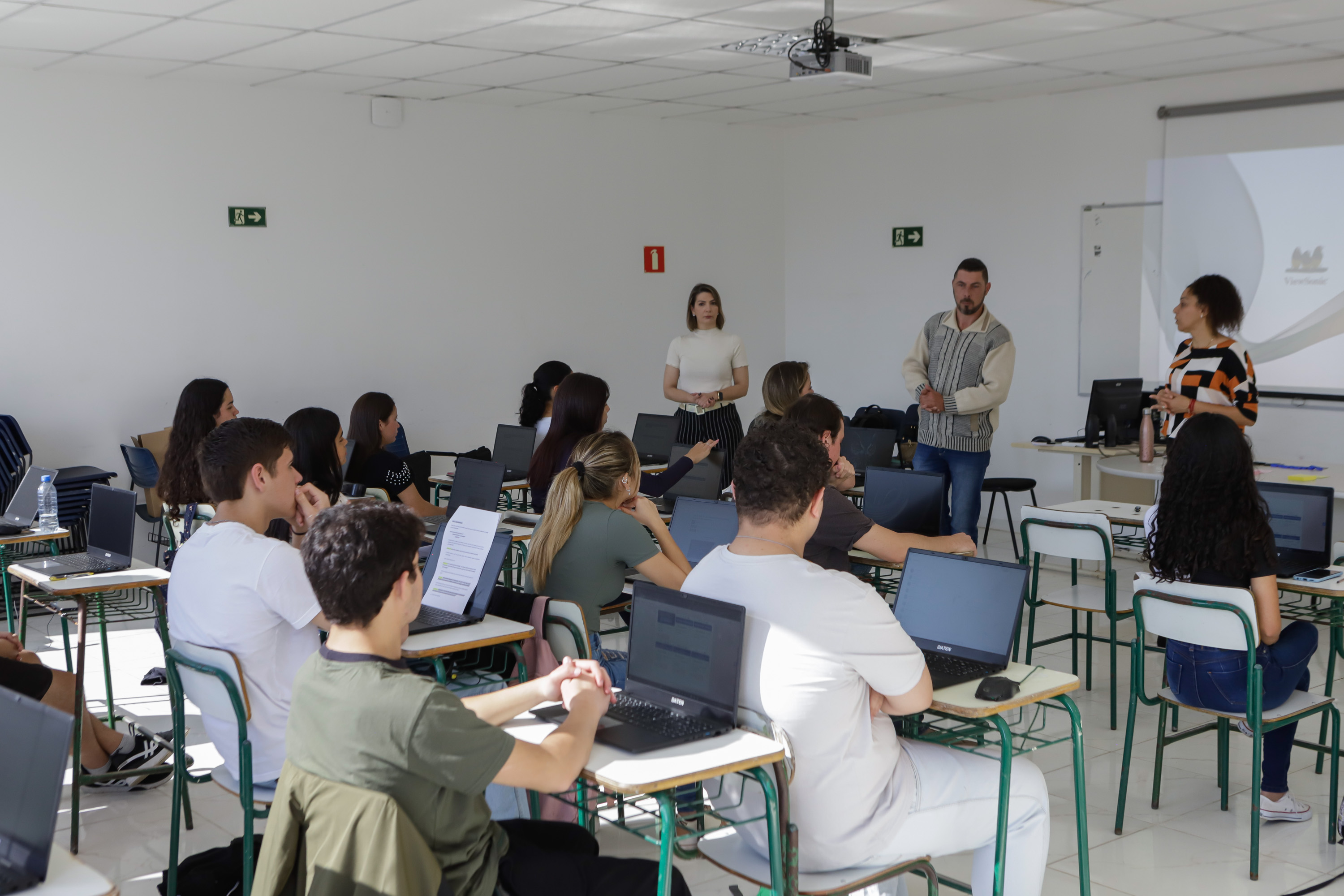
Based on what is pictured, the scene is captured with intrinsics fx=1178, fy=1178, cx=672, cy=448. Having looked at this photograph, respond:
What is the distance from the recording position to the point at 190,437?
4438 mm

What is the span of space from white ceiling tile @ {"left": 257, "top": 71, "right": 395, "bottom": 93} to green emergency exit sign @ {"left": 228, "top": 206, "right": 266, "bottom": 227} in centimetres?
73

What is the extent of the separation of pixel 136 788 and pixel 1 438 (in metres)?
3.11

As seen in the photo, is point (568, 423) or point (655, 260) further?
point (655, 260)

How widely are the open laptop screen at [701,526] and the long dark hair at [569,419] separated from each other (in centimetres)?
71

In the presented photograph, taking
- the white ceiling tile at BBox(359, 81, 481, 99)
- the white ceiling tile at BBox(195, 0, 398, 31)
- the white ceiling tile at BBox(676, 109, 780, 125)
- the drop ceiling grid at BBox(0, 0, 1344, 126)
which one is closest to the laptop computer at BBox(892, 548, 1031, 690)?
the drop ceiling grid at BBox(0, 0, 1344, 126)

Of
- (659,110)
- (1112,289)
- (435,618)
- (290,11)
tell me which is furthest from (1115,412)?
(290,11)

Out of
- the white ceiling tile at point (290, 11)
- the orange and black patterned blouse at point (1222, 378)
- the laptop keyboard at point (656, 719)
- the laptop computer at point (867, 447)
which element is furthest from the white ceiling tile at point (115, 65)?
the orange and black patterned blouse at point (1222, 378)

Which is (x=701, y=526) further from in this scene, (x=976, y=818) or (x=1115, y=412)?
(x=1115, y=412)

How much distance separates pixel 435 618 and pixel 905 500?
1770 mm

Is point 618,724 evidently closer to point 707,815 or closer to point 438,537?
point 707,815

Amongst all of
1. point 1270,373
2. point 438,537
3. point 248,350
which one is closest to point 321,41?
point 248,350

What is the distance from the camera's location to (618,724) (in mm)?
2328

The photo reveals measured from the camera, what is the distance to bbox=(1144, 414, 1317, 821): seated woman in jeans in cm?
332

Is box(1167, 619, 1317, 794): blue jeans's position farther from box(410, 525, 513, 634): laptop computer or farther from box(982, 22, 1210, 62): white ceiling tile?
box(982, 22, 1210, 62): white ceiling tile
